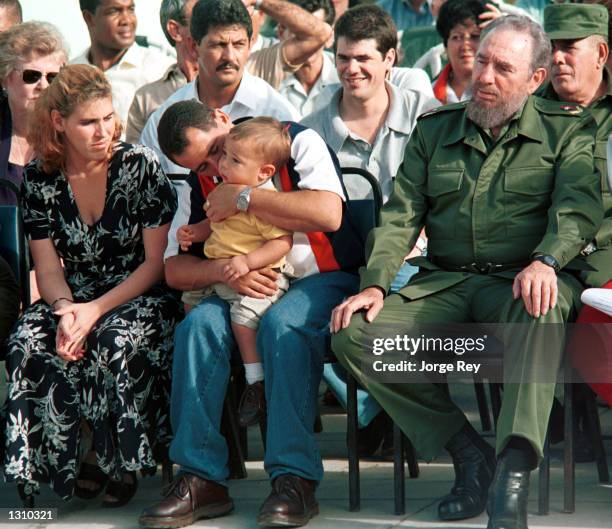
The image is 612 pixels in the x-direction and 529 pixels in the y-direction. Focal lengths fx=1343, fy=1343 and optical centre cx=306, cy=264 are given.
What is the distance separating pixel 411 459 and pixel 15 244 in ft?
6.08

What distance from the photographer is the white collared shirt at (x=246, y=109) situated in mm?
6316

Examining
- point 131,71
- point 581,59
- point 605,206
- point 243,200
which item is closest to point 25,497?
point 243,200

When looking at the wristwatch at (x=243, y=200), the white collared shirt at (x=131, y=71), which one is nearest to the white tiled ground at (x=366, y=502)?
the wristwatch at (x=243, y=200)

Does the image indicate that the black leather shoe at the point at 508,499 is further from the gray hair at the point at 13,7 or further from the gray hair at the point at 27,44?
the gray hair at the point at 13,7

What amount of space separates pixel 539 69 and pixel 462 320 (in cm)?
105

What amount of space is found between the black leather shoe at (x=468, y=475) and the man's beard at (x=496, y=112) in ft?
3.76


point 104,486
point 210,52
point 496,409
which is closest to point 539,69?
point 496,409

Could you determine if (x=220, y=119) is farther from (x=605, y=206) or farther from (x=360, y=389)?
(x=605, y=206)

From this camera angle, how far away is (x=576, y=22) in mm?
5730

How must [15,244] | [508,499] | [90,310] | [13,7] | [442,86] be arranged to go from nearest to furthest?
1. [508,499]
2. [90,310]
3. [15,244]
4. [442,86]
5. [13,7]

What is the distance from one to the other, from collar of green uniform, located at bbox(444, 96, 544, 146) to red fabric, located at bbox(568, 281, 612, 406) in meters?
0.74

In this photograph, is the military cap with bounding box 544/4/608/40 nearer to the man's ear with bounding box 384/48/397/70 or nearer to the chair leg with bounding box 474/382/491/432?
the man's ear with bounding box 384/48/397/70

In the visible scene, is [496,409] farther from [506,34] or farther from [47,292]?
[47,292]

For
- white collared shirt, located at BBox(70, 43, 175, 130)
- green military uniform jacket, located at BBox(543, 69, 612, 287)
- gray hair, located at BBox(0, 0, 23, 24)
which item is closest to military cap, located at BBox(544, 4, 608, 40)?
green military uniform jacket, located at BBox(543, 69, 612, 287)
